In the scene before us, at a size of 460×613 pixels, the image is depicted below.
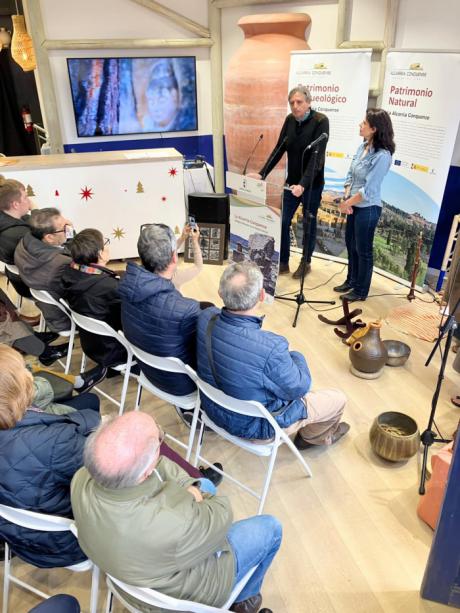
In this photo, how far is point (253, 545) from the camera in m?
1.66

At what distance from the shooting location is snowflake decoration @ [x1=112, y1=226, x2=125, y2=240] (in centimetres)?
488

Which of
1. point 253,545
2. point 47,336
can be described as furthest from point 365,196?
point 253,545

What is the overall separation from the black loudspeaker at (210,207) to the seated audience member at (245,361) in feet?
9.35

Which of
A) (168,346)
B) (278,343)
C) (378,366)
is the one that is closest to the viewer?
(278,343)

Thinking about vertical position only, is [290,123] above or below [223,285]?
Answer: above

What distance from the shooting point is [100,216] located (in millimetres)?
4766

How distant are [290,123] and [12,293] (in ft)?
9.81

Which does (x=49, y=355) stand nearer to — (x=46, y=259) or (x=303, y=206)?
(x=46, y=259)

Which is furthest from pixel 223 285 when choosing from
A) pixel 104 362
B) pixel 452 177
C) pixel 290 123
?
pixel 452 177

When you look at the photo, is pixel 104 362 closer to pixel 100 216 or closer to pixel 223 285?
pixel 223 285

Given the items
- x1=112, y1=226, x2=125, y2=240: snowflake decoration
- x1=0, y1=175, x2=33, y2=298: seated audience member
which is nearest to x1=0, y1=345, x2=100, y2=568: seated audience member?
x1=0, y1=175, x2=33, y2=298: seated audience member

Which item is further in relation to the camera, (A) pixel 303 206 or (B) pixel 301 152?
(A) pixel 303 206

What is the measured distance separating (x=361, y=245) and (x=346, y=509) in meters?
2.30

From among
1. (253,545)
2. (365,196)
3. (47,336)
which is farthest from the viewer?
(365,196)
